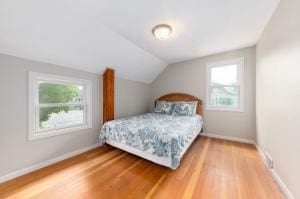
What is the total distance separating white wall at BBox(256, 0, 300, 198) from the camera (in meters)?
1.27

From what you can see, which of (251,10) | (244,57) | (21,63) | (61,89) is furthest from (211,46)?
(21,63)

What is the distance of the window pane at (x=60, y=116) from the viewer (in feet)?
7.23

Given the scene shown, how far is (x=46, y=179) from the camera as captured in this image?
5.66 feet

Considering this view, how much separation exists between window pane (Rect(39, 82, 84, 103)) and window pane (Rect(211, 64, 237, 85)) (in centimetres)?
333

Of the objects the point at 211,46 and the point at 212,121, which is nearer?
the point at 211,46

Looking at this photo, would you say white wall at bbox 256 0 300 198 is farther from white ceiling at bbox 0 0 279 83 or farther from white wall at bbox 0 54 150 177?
white wall at bbox 0 54 150 177

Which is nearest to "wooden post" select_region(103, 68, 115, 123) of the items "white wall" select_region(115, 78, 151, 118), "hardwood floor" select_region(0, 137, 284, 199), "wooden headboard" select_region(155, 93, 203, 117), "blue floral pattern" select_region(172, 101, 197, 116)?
"white wall" select_region(115, 78, 151, 118)

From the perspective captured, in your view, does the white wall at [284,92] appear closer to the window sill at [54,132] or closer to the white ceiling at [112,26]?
the white ceiling at [112,26]

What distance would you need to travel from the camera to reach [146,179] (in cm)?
172

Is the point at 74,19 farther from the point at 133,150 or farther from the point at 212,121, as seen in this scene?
the point at 212,121

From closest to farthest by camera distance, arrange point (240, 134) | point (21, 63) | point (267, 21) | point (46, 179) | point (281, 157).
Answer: point (281, 157) → point (46, 179) → point (21, 63) → point (267, 21) → point (240, 134)

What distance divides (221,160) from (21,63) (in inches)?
138

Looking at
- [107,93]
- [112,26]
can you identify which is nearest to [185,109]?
[107,93]

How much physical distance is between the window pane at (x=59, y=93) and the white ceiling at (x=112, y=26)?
44 centimetres
